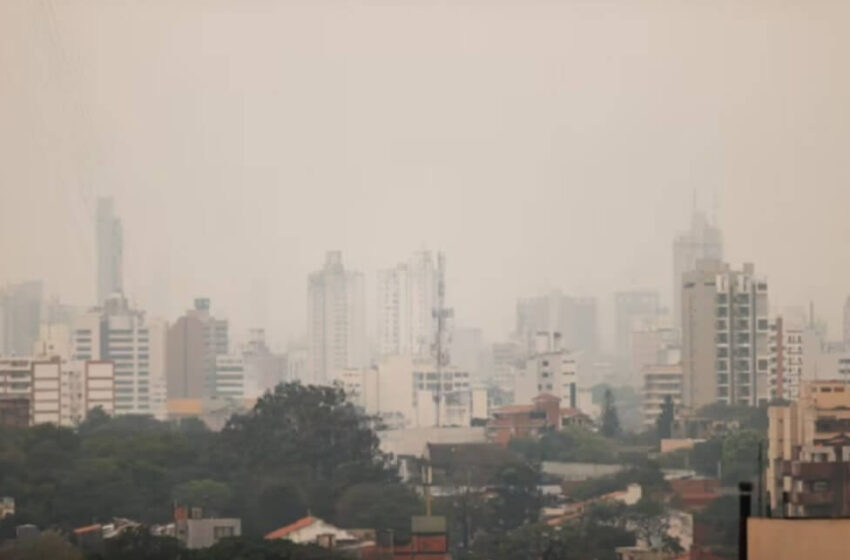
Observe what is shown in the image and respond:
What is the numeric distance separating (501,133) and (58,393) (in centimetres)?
163

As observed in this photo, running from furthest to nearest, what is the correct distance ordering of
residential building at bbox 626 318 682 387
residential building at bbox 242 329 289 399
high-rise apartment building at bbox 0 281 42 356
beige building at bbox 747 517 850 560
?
residential building at bbox 626 318 682 387
residential building at bbox 242 329 289 399
high-rise apartment building at bbox 0 281 42 356
beige building at bbox 747 517 850 560

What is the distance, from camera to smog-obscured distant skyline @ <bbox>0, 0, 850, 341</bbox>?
191 inches

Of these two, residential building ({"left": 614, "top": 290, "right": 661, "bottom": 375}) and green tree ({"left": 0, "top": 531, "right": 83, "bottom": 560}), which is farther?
residential building ({"left": 614, "top": 290, "right": 661, "bottom": 375})

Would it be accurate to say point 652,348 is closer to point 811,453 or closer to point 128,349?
point 811,453

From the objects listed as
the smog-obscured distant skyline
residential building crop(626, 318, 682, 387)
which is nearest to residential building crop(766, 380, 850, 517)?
the smog-obscured distant skyline

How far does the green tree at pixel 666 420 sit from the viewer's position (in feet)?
16.6

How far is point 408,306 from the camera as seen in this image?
4.89 meters

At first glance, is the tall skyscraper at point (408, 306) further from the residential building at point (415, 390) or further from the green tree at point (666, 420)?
the green tree at point (666, 420)

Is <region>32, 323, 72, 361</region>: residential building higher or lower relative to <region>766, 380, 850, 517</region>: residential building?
higher

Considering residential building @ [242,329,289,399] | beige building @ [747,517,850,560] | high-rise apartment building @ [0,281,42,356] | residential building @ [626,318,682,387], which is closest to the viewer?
beige building @ [747,517,850,560]

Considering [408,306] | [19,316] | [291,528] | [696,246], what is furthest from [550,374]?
[19,316]

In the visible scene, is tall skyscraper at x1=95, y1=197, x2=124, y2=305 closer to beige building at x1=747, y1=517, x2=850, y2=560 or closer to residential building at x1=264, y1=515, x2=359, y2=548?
residential building at x1=264, y1=515, x2=359, y2=548

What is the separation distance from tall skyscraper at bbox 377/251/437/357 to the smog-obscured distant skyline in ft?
0.19

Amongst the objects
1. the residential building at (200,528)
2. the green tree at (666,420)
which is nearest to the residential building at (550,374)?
the green tree at (666,420)
